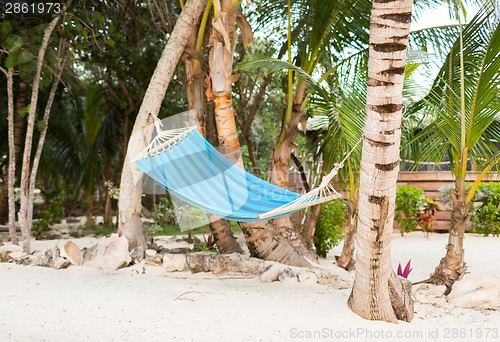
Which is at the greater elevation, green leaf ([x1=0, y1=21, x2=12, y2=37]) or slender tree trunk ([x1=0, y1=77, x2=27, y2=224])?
green leaf ([x1=0, y1=21, x2=12, y2=37])

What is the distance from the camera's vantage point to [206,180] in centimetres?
293

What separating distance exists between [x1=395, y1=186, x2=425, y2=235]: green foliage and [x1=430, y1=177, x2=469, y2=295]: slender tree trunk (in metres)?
2.66

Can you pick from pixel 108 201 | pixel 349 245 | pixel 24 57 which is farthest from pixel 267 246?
pixel 108 201

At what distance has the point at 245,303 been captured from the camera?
2580mm

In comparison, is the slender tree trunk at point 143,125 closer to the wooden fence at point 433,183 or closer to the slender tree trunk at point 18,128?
the slender tree trunk at point 18,128

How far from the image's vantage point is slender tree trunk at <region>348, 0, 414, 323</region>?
7.42ft

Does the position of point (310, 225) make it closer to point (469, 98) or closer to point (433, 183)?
point (469, 98)

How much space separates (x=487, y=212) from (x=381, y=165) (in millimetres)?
3835

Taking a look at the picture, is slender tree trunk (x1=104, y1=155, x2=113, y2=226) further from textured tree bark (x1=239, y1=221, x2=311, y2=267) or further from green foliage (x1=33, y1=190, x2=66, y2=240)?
textured tree bark (x1=239, y1=221, x2=311, y2=267)

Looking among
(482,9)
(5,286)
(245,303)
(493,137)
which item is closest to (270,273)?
(245,303)

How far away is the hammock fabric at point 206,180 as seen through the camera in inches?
107

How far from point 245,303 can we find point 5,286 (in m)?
1.27

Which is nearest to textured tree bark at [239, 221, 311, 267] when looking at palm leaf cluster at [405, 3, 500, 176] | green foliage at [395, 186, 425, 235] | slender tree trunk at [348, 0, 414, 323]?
slender tree trunk at [348, 0, 414, 323]

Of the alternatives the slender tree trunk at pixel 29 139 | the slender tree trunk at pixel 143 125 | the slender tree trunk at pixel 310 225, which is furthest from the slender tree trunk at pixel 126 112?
the slender tree trunk at pixel 310 225
